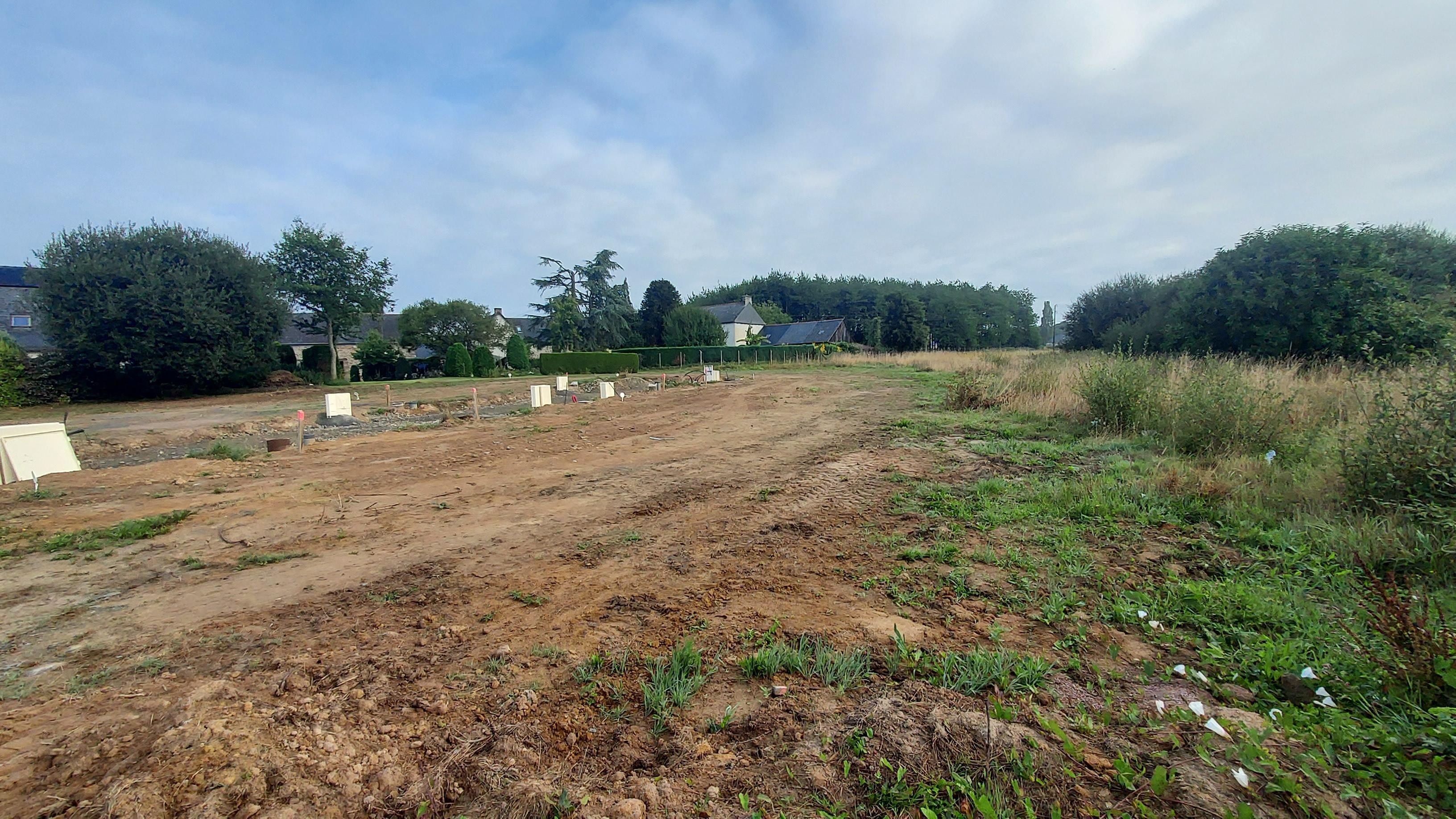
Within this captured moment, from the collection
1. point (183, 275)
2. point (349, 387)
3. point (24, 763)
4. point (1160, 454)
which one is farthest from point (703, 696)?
point (349, 387)

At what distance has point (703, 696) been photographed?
2596 millimetres

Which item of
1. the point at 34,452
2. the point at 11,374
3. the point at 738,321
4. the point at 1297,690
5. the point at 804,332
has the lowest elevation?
the point at 1297,690

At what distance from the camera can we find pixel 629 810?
1927 mm

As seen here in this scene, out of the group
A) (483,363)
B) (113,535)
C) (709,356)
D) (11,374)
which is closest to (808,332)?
(709,356)

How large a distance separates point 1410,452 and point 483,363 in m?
41.1

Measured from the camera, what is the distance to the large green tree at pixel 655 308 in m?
56.8

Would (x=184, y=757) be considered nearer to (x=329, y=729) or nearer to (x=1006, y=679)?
(x=329, y=729)

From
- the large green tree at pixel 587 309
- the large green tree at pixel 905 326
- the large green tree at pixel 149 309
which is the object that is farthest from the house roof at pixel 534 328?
the large green tree at pixel 905 326

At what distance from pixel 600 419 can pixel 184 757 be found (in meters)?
11.5

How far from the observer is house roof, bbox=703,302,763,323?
215 feet

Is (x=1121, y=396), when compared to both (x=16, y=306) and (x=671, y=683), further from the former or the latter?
(x=16, y=306)

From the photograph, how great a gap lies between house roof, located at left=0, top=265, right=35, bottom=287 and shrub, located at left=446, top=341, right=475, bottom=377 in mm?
25138

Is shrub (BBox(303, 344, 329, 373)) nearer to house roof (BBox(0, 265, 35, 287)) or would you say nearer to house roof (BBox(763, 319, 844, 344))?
house roof (BBox(0, 265, 35, 287))

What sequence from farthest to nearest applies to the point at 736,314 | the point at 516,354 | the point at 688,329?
the point at 736,314 → the point at 688,329 → the point at 516,354
